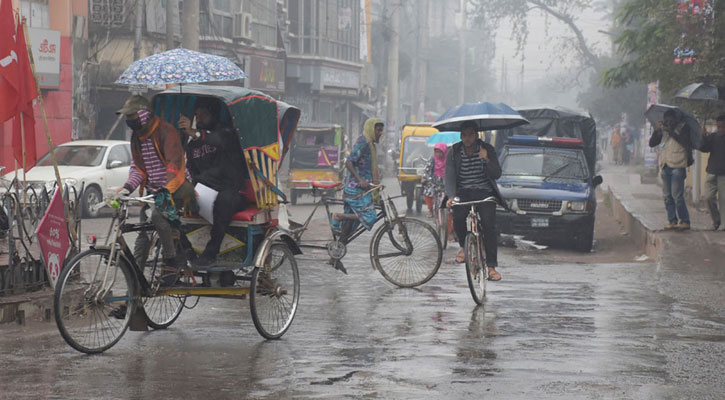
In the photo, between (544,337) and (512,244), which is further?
(512,244)

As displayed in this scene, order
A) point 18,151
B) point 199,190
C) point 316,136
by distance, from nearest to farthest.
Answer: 1. point 199,190
2. point 18,151
3. point 316,136

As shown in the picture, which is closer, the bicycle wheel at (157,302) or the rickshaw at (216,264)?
the rickshaw at (216,264)

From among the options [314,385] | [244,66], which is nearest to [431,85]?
[244,66]

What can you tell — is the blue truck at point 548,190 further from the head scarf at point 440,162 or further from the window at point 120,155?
the window at point 120,155

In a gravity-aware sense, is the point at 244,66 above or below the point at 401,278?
above

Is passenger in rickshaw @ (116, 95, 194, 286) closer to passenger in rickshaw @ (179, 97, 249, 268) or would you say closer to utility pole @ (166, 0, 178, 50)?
passenger in rickshaw @ (179, 97, 249, 268)

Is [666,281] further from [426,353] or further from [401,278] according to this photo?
[426,353]

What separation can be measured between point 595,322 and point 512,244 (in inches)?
372

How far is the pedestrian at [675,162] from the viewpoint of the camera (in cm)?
1558

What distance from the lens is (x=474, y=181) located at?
34.5 ft

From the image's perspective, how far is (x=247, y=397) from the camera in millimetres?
5734

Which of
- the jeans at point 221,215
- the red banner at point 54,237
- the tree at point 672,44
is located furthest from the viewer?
the tree at point 672,44

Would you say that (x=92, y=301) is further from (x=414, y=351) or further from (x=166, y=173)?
(x=414, y=351)

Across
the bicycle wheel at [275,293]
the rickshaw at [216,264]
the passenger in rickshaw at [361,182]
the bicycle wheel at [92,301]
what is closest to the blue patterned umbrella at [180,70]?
the rickshaw at [216,264]
